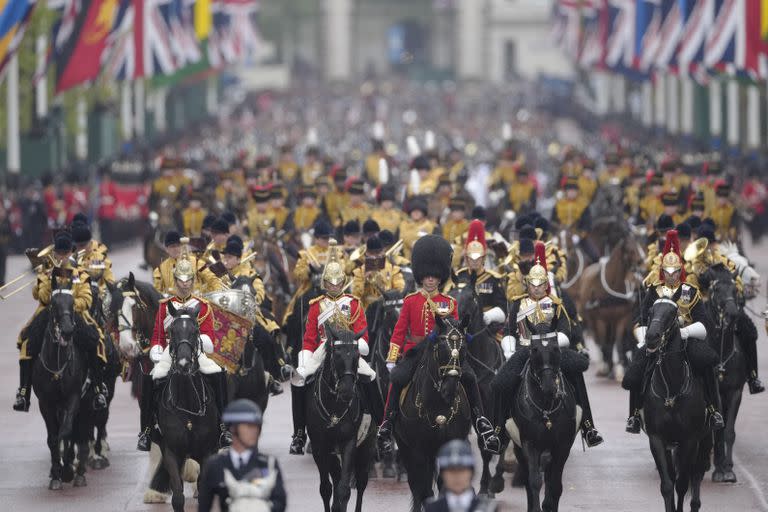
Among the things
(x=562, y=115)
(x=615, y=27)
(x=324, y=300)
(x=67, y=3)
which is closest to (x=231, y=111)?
(x=562, y=115)

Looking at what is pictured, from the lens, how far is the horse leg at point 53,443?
59.9ft

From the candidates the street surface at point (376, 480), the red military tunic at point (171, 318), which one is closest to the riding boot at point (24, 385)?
the street surface at point (376, 480)

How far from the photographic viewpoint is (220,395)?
16328 mm

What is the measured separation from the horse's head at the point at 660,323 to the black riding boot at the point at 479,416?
4.52 feet

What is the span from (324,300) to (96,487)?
132 inches

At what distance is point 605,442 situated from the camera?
20.6m

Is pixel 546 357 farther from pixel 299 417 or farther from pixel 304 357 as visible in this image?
pixel 299 417

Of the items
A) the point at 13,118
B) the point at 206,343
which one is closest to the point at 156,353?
the point at 206,343

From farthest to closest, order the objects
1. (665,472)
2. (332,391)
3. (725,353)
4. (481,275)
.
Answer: (481,275)
(725,353)
(665,472)
(332,391)

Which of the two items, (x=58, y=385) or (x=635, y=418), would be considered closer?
(x=635, y=418)

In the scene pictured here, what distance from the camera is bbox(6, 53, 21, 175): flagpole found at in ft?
145

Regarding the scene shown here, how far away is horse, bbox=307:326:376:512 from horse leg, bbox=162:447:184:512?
104 centimetres

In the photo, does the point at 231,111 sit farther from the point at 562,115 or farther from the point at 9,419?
the point at 9,419

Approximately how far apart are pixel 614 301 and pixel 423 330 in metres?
9.12
